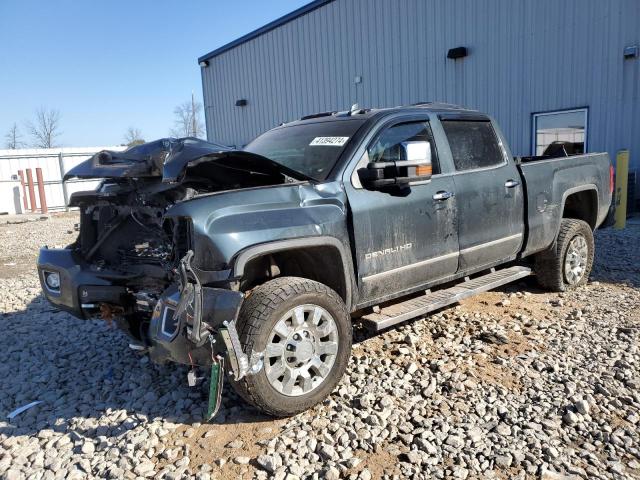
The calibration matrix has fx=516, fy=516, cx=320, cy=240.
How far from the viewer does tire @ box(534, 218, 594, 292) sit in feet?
17.8

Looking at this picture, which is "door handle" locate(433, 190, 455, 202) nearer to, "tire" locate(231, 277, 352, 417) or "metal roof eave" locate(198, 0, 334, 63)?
"tire" locate(231, 277, 352, 417)

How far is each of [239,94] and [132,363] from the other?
1864 cm

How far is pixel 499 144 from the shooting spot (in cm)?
498

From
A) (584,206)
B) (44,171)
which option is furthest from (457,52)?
(44,171)

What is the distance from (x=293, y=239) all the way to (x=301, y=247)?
0.09m

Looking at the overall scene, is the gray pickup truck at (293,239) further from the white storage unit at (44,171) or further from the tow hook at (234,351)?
the white storage unit at (44,171)

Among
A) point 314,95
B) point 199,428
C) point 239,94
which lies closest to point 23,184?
point 239,94

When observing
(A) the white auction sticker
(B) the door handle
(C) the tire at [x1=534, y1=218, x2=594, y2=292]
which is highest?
(A) the white auction sticker

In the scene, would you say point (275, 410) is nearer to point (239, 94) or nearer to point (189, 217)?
point (189, 217)

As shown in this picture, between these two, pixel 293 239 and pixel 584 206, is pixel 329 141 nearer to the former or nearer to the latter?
pixel 293 239

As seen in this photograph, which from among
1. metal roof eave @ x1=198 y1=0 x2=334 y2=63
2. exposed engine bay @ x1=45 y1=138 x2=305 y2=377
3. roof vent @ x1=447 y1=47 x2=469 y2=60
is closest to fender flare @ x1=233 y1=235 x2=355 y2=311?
exposed engine bay @ x1=45 y1=138 x2=305 y2=377

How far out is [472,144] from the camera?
4707 millimetres

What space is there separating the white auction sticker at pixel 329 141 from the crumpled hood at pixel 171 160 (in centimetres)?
46

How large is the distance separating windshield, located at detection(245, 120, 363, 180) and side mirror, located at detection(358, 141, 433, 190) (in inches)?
11.8
